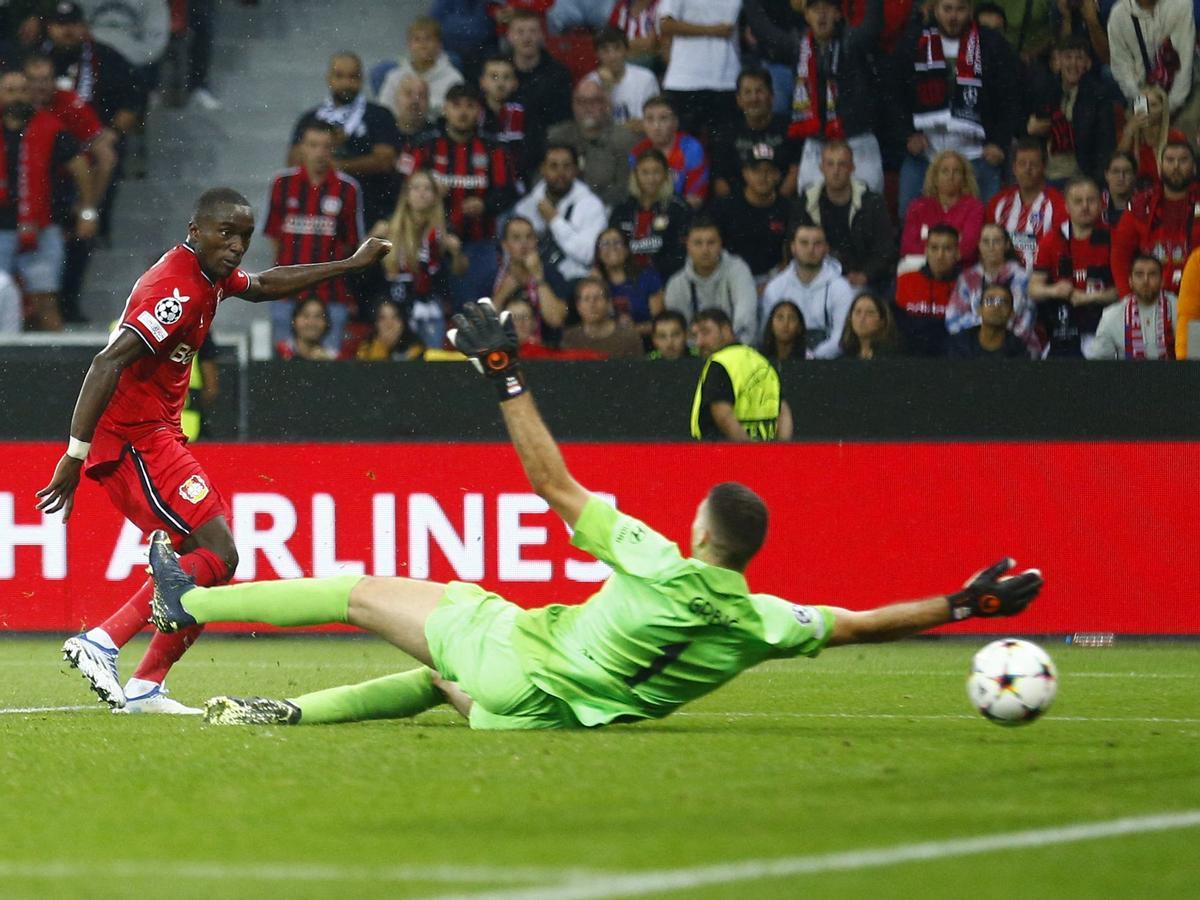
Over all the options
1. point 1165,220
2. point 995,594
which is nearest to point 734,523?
point 995,594

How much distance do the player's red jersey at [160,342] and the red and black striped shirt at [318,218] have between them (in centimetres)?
677

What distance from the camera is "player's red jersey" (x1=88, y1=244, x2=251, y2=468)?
8023 millimetres

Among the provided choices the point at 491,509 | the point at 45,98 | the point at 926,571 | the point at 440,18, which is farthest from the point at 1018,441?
the point at 45,98

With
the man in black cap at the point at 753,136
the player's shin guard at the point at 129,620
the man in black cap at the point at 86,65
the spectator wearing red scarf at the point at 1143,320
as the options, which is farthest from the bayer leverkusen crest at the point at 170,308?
the man in black cap at the point at 86,65

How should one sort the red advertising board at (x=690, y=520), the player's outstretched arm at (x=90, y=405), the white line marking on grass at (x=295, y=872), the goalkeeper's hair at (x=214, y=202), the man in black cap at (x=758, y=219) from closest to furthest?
the white line marking on grass at (x=295, y=872) → the player's outstretched arm at (x=90, y=405) → the goalkeeper's hair at (x=214, y=202) → the red advertising board at (x=690, y=520) → the man in black cap at (x=758, y=219)

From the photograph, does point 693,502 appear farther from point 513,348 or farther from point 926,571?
point 513,348

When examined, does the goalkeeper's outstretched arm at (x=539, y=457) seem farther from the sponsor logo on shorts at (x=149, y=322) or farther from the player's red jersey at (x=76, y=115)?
the player's red jersey at (x=76, y=115)

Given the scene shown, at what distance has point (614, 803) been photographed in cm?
559

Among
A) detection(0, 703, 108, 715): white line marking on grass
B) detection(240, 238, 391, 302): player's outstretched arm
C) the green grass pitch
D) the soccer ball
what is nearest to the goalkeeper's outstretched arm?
the green grass pitch

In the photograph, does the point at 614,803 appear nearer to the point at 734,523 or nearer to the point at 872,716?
the point at 734,523

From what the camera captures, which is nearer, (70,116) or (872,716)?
(872,716)

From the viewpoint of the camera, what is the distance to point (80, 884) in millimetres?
4457

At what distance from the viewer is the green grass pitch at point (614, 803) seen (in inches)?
177

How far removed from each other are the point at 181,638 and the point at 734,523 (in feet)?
8.91
